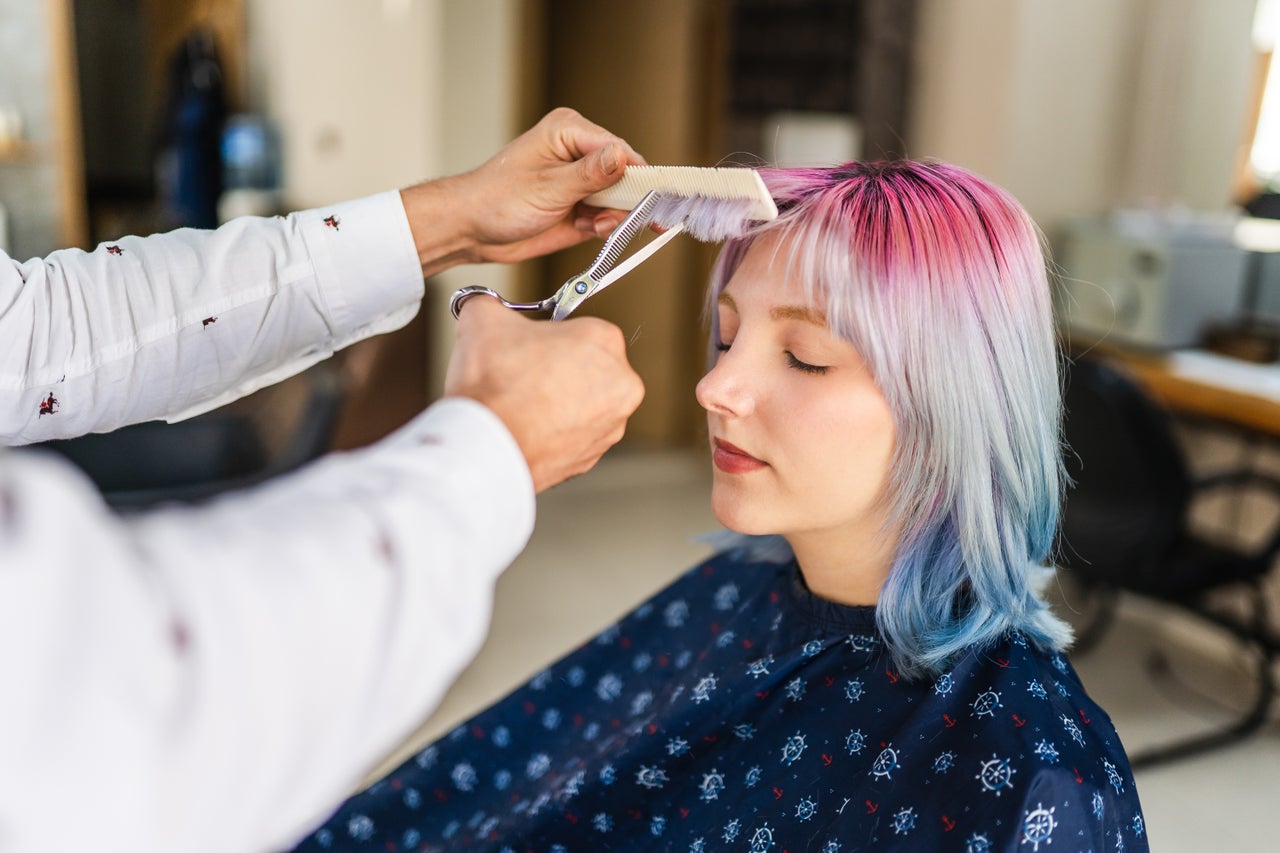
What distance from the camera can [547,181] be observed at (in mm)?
1087

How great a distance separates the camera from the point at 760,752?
113cm

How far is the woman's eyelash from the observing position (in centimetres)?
104

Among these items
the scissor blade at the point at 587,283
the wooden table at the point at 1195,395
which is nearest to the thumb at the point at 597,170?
the scissor blade at the point at 587,283

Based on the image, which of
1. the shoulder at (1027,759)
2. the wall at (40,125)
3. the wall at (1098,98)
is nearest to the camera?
the shoulder at (1027,759)

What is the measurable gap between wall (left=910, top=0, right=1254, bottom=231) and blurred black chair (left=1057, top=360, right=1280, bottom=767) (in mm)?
1201

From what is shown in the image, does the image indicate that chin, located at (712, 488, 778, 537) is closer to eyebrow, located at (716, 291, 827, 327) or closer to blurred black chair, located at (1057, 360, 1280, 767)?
eyebrow, located at (716, 291, 827, 327)

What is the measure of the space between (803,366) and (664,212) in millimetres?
212

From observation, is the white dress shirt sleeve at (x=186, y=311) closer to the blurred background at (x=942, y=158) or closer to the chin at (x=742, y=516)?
the chin at (x=742, y=516)

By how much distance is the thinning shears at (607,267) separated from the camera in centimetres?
93

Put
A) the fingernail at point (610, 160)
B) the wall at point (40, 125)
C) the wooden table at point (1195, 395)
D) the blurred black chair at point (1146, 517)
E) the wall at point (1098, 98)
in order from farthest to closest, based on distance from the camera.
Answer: the wall at point (1098, 98) < the wall at point (40, 125) < the wooden table at point (1195, 395) < the blurred black chair at point (1146, 517) < the fingernail at point (610, 160)

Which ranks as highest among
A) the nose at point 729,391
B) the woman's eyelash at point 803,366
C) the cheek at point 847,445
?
the woman's eyelash at point 803,366

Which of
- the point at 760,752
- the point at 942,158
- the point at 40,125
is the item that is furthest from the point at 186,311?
the point at 942,158

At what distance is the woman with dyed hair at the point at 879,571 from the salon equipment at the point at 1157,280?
2039mm

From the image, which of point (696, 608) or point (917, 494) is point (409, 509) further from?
point (696, 608)
